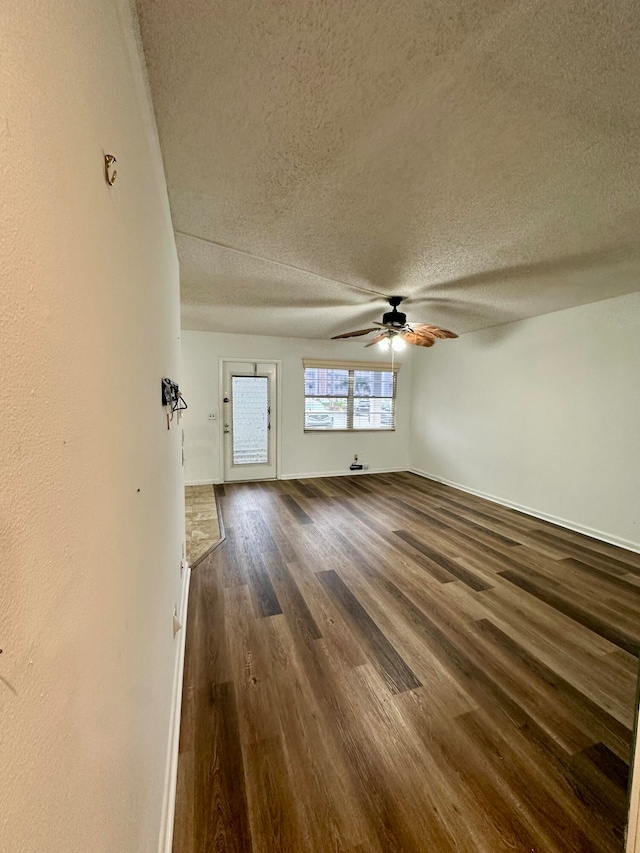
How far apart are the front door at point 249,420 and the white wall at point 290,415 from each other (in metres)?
0.14

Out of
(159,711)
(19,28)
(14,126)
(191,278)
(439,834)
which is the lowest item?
(439,834)

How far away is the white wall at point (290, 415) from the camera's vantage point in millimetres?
4988

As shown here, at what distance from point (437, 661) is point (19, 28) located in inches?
93.6

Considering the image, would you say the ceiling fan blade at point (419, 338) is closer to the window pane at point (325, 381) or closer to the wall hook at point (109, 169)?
the window pane at point (325, 381)

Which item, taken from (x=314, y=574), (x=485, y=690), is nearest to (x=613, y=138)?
(x=485, y=690)

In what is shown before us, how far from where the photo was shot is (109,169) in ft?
2.05

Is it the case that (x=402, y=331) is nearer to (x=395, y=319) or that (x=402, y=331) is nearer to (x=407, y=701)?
(x=395, y=319)

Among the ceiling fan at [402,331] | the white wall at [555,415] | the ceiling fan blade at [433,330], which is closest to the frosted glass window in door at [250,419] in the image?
the ceiling fan at [402,331]

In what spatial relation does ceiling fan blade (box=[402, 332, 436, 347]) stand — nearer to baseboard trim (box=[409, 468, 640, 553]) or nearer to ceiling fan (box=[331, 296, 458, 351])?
Result: ceiling fan (box=[331, 296, 458, 351])

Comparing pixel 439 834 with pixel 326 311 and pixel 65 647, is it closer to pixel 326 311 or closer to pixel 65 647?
pixel 65 647

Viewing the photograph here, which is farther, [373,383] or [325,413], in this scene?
[373,383]

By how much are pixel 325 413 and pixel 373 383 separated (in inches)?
41.9

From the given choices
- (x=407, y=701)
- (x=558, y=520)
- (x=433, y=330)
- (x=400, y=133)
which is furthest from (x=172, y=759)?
(x=558, y=520)

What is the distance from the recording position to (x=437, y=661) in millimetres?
1755
